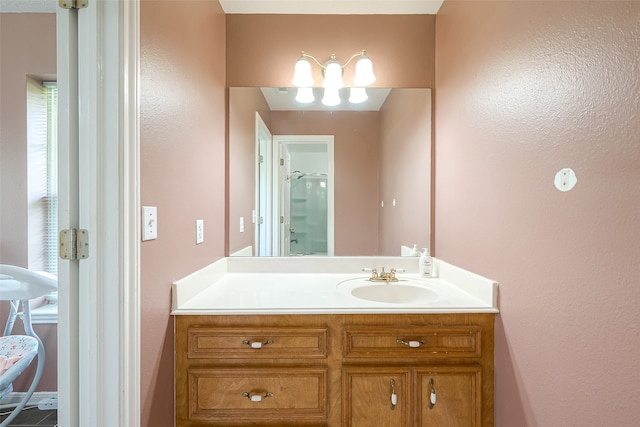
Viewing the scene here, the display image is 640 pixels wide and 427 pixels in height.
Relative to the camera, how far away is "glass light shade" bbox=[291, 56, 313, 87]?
5.47ft

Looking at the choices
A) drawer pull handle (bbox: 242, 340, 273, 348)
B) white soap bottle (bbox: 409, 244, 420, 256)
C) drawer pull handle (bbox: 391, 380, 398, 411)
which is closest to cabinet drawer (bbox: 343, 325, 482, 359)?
drawer pull handle (bbox: 391, 380, 398, 411)

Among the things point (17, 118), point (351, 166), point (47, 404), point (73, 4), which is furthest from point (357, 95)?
point (47, 404)

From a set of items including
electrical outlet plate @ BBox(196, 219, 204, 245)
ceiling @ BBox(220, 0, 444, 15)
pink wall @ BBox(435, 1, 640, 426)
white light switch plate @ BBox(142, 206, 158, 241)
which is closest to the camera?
pink wall @ BBox(435, 1, 640, 426)

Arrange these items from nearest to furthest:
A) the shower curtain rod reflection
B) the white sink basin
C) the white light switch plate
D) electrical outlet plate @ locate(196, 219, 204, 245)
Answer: the white light switch plate < electrical outlet plate @ locate(196, 219, 204, 245) < the white sink basin < the shower curtain rod reflection

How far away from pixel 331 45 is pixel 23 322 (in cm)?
250

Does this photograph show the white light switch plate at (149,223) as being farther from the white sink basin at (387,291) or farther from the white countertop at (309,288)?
the white sink basin at (387,291)

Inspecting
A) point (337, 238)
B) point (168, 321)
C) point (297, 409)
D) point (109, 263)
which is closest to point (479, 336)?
point (297, 409)

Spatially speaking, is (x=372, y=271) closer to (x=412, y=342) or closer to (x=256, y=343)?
(x=412, y=342)

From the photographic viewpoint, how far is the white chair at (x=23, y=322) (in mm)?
→ 1375

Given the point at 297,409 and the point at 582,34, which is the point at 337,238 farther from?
the point at 582,34

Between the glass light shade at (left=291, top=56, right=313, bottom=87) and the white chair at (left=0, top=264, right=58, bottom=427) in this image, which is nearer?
the white chair at (left=0, top=264, right=58, bottom=427)

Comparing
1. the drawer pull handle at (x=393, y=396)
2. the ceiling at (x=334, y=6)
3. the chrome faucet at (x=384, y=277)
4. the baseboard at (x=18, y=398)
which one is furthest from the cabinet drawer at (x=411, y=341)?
the baseboard at (x=18, y=398)

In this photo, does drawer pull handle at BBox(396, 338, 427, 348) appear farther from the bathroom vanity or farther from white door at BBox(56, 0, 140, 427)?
white door at BBox(56, 0, 140, 427)

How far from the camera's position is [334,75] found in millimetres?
1679
